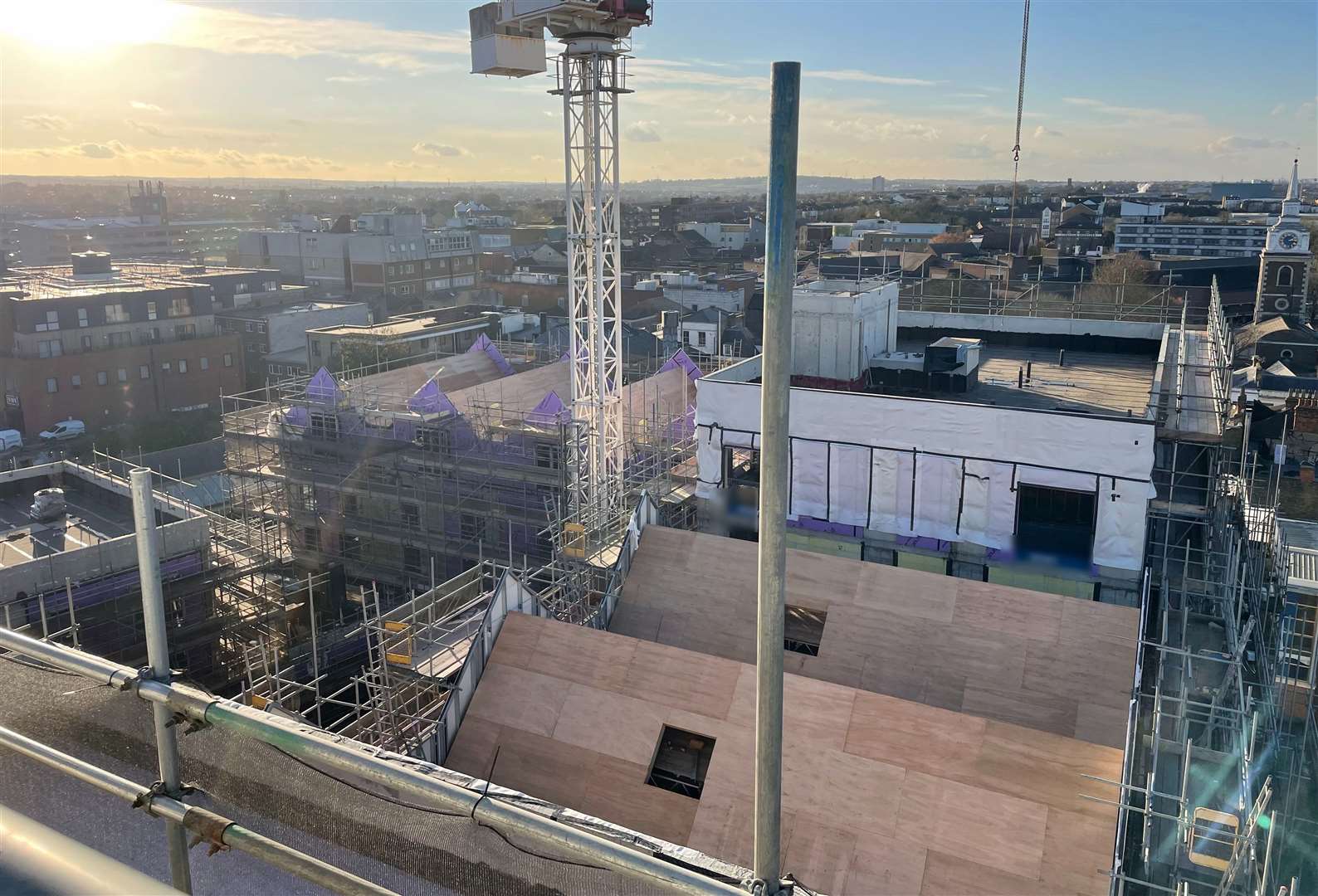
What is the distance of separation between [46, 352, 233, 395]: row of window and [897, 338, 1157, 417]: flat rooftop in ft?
115

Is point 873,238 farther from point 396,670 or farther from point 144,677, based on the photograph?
point 144,677

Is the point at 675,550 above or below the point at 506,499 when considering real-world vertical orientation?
above

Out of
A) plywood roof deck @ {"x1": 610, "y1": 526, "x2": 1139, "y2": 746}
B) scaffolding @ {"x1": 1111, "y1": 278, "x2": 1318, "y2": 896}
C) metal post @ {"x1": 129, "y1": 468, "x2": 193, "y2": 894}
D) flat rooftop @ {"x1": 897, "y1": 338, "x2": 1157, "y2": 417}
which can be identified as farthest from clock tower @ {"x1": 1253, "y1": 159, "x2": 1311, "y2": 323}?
metal post @ {"x1": 129, "y1": 468, "x2": 193, "y2": 894}

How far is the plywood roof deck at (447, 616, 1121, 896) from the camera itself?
28.5ft

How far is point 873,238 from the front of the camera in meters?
93.1

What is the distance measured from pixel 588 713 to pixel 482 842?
746cm

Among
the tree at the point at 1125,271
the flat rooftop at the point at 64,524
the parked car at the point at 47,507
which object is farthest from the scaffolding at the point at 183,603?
the tree at the point at 1125,271

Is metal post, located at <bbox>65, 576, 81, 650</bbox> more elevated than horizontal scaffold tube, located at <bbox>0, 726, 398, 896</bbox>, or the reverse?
horizontal scaffold tube, located at <bbox>0, 726, 398, 896</bbox>

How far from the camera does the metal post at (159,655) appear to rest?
307cm

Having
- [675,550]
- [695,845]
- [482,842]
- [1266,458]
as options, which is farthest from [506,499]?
[1266,458]

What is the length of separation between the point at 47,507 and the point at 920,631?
60.6 feet

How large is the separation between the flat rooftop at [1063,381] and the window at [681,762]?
642 cm

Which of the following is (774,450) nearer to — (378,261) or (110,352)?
(110,352)

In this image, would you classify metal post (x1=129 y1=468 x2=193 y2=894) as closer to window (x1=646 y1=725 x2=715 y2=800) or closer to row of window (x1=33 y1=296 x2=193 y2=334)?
window (x1=646 y1=725 x2=715 y2=800)
